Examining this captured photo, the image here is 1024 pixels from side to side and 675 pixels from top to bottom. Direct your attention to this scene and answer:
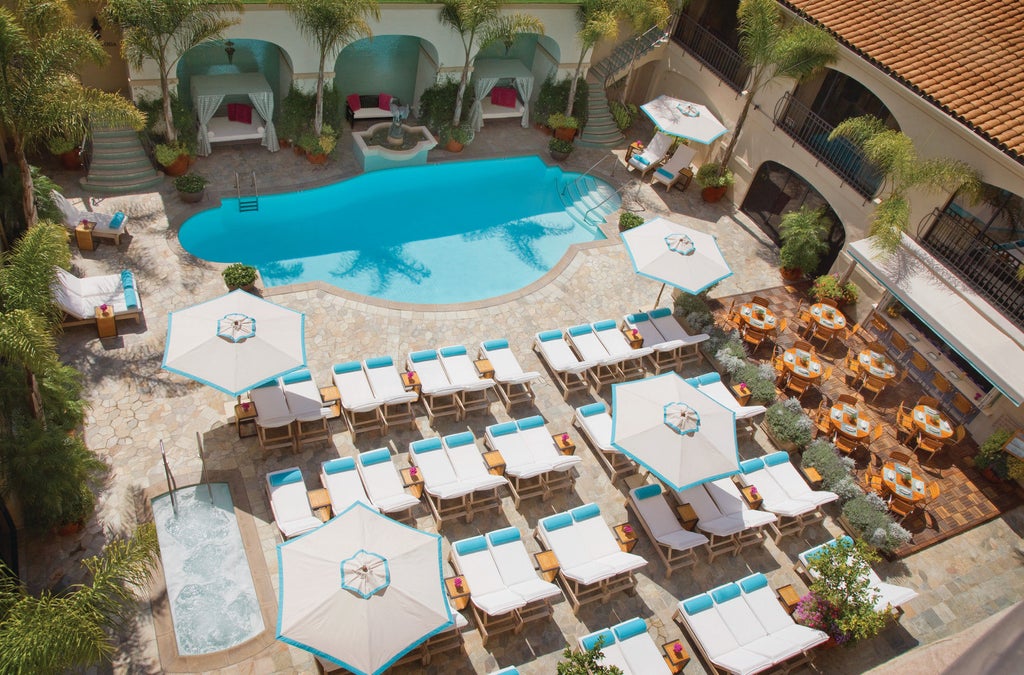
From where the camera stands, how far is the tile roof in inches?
718

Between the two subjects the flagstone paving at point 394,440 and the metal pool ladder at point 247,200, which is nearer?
the flagstone paving at point 394,440

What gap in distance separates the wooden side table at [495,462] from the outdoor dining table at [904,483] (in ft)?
29.4

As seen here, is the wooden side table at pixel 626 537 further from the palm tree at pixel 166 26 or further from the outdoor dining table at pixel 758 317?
the palm tree at pixel 166 26

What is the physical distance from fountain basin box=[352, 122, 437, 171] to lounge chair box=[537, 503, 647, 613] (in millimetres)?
14709

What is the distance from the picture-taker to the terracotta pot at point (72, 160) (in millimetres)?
21734

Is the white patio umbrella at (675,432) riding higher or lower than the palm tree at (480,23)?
lower

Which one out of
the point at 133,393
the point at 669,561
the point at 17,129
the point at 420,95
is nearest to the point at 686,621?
the point at 669,561

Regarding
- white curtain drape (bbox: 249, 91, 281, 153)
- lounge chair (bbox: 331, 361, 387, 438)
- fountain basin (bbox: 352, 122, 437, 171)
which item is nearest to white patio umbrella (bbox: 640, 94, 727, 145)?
fountain basin (bbox: 352, 122, 437, 171)

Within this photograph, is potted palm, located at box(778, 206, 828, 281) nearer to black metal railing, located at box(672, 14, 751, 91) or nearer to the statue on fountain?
black metal railing, located at box(672, 14, 751, 91)

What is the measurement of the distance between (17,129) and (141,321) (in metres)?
4.99

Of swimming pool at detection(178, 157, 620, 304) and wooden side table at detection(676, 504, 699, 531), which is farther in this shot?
swimming pool at detection(178, 157, 620, 304)

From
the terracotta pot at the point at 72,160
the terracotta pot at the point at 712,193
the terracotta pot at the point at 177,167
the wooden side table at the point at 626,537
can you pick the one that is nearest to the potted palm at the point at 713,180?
the terracotta pot at the point at 712,193

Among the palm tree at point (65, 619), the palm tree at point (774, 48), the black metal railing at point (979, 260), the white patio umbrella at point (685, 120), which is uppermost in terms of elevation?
the palm tree at point (774, 48)

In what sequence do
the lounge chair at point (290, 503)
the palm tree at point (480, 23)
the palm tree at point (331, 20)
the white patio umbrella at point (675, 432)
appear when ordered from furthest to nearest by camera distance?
1. the palm tree at point (480, 23)
2. the palm tree at point (331, 20)
3. the white patio umbrella at point (675, 432)
4. the lounge chair at point (290, 503)
